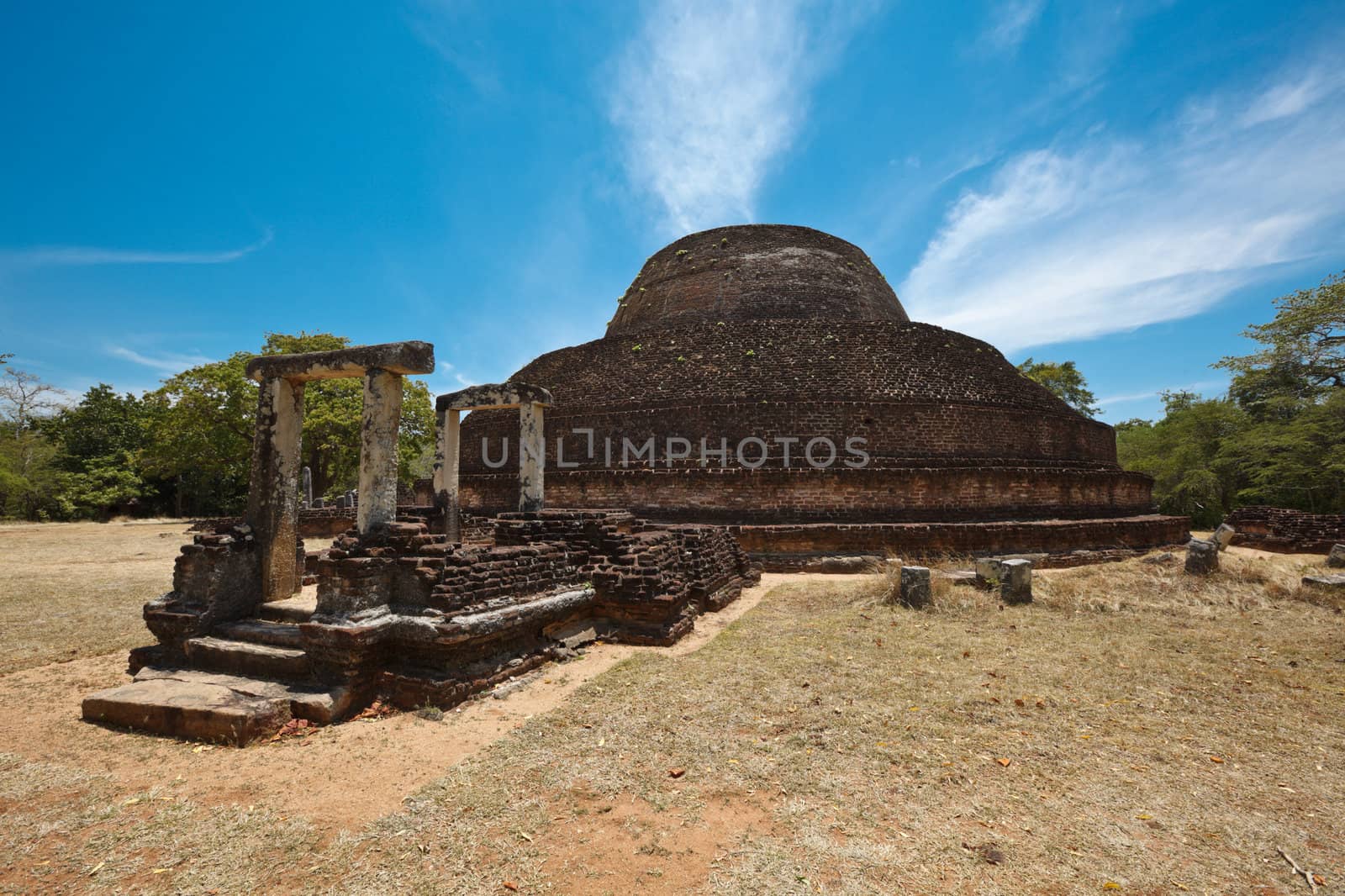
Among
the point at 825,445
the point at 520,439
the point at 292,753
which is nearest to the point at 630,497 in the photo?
the point at 825,445

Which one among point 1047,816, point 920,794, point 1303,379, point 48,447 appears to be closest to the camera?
point 1047,816

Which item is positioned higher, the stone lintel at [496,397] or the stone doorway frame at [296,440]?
the stone lintel at [496,397]

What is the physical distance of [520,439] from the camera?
8.68 m

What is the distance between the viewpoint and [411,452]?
27.3m

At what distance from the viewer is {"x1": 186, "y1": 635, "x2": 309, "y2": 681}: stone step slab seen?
459 centimetres

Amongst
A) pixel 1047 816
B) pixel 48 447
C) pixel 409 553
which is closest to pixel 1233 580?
pixel 1047 816

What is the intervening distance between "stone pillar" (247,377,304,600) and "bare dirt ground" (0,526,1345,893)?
1434 mm

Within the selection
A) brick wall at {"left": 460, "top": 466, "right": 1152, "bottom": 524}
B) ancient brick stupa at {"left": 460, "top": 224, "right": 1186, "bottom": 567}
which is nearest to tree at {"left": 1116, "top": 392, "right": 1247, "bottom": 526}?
ancient brick stupa at {"left": 460, "top": 224, "right": 1186, "bottom": 567}

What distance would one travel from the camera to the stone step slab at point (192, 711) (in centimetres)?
386

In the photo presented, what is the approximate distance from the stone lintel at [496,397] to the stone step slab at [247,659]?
14.8 feet

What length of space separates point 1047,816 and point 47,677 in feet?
24.9

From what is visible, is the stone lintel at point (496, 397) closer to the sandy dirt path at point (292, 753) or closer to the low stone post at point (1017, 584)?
the sandy dirt path at point (292, 753)

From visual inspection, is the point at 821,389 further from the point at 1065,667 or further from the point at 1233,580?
the point at 1065,667

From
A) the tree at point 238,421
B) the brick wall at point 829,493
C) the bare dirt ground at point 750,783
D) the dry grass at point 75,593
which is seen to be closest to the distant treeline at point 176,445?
the tree at point 238,421
